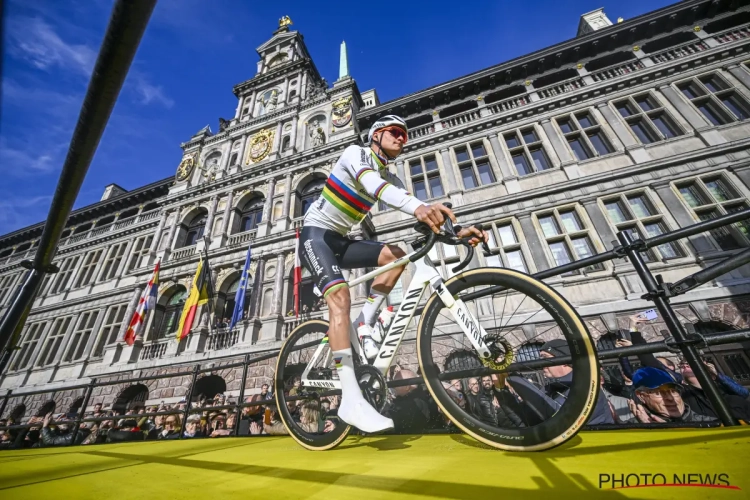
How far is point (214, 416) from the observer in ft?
23.5

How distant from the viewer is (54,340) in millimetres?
14656

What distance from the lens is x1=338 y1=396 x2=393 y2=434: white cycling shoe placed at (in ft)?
5.20

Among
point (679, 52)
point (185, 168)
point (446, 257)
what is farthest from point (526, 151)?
point (185, 168)

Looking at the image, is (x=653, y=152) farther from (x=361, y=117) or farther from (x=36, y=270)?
(x=36, y=270)

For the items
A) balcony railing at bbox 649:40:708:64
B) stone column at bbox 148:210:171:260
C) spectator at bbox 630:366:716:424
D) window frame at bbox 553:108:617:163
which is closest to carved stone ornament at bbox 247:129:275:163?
stone column at bbox 148:210:171:260

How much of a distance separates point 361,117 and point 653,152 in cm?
1173

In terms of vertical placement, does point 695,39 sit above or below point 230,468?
above

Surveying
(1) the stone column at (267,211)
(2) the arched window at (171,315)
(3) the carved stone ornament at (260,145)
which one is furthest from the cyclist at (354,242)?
(3) the carved stone ornament at (260,145)

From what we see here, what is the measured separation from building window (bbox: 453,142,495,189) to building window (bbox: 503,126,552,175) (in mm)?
956

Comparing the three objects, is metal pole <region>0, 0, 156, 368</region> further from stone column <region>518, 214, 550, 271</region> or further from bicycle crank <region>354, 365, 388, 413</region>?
stone column <region>518, 214, 550, 271</region>

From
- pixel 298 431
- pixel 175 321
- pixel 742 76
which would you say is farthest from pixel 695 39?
pixel 175 321

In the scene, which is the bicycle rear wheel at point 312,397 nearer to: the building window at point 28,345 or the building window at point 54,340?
the building window at point 54,340

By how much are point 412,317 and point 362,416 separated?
0.64 m

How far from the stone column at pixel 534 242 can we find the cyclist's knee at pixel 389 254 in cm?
804
